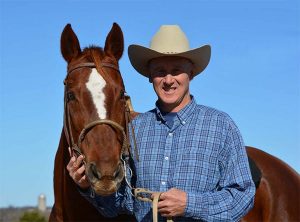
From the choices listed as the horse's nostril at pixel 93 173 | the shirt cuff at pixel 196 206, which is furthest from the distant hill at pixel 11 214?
the shirt cuff at pixel 196 206

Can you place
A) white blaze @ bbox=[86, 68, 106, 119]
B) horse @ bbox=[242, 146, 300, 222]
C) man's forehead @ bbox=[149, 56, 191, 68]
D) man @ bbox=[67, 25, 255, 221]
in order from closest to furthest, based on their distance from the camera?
man @ bbox=[67, 25, 255, 221], white blaze @ bbox=[86, 68, 106, 119], man's forehead @ bbox=[149, 56, 191, 68], horse @ bbox=[242, 146, 300, 222]

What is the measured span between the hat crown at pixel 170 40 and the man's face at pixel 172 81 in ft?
Result: 0.22

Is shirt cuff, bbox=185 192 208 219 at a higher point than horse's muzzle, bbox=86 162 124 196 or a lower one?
lower

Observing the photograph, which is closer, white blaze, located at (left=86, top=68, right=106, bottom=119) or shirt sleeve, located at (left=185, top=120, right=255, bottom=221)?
shirt sleeve, located at (left=185, top=120, right=255, bottom=221)

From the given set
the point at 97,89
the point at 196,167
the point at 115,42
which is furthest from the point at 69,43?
the point at 196,167

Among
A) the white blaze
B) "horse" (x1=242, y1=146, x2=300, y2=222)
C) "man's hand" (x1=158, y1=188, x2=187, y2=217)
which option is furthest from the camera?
"horse" (x1=242, y1=146, x2=300, y2=222)

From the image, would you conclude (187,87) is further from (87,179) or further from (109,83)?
(87,179)

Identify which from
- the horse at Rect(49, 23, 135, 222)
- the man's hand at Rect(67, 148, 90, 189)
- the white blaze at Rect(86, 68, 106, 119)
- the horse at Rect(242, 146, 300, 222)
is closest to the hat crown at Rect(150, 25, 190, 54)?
the horse at Rect(49, 23, 135, 222)

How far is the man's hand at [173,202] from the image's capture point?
3.90 meters

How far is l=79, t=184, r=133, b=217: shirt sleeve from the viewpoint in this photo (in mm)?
4391

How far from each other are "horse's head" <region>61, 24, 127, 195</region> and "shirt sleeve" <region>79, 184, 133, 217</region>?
37 centimetres

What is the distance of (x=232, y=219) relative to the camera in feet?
13.4

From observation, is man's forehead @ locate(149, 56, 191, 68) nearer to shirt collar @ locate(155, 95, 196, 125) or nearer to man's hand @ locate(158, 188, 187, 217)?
shirt collar @ locate(155, 95, 196, 125)

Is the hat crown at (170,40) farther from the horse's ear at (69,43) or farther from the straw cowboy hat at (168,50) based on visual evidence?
the horse's ear at (69,43)
